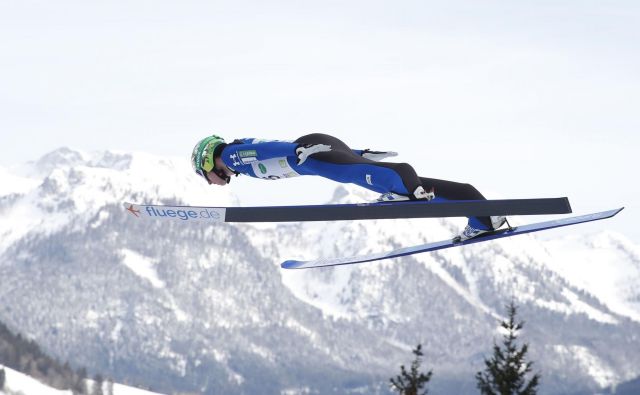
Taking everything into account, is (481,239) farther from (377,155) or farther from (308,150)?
(308,150)

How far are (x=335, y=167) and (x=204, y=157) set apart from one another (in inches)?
84.9

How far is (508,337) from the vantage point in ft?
143

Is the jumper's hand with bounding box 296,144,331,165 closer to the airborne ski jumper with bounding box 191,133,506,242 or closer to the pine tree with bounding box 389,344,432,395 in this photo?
the airborne ski jumper with bounding box 191,133,506,242

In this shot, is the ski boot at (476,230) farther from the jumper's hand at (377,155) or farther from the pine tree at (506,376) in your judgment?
the pine tree at (506,376)

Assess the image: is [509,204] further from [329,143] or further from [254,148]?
[254,148]

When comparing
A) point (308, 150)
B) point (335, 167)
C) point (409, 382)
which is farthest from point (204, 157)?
point (409, 382)

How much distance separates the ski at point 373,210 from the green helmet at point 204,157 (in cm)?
77

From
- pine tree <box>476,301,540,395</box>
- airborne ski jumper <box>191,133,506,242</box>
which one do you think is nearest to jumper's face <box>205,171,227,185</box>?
airborne ski jumper <box>191,133,506,242</box>

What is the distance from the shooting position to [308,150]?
1277 centimetres

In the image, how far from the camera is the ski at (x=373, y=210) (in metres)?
10.8

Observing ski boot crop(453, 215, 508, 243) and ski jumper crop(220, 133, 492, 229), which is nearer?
ski jumper crop(220, 133, 492, 229)

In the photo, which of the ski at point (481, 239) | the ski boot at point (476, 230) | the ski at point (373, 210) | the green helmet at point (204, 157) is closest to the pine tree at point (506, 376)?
the ski at point (481, 239)

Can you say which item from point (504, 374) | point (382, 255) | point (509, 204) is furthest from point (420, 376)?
point (509, 204)

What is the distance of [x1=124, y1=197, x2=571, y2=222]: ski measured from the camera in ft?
35.4
